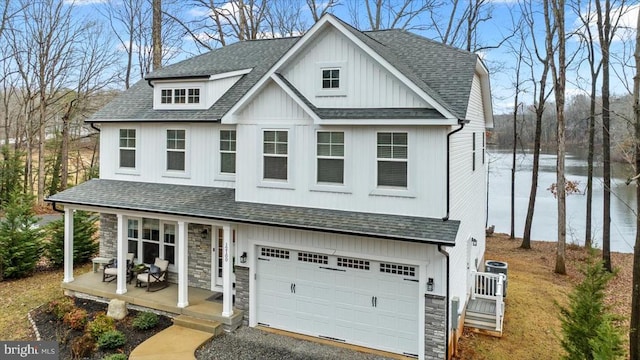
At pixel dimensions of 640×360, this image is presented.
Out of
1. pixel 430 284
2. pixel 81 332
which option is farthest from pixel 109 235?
pixel 430 284

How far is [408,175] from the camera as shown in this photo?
9.19m

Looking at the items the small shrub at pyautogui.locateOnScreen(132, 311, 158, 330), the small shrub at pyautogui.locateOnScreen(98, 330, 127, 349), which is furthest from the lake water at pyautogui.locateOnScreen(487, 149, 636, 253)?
the small shrub at pyautogui.locateOnScreen(98, 330, 127, 349)

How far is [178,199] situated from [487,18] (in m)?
20.2

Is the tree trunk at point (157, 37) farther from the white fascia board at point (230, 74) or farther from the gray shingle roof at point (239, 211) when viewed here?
the gray shingle roof at point (239, 211)

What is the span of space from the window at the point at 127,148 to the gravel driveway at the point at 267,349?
21.7ft

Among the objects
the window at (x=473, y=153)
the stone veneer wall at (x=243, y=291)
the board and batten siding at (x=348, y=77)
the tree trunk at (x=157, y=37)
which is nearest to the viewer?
the board and batten siding at (x=348, y=77)

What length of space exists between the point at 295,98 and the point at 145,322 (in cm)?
659

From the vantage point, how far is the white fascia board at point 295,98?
9634 millimetres

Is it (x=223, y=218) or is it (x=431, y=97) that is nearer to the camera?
(x=431, y=97)

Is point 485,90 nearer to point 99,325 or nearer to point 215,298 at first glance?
point 215,298

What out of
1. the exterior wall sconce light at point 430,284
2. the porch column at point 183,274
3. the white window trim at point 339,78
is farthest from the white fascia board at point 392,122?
the porch column at point 183,274

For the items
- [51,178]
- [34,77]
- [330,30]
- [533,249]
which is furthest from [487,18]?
[51,178]

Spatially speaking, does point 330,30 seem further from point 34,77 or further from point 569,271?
point 34,77

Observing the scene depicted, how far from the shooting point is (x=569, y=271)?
18.2m
